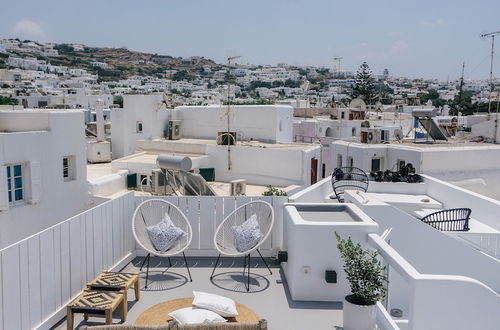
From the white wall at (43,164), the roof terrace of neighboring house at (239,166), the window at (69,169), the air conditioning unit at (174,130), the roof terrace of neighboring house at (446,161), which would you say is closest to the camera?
the white wall at (43,164)

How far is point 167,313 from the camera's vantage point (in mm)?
5379

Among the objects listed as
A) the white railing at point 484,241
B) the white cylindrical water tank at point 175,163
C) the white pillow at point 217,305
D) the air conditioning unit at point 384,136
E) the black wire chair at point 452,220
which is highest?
the air conditioning unit at point 384,136

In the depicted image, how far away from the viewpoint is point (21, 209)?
1216 cm

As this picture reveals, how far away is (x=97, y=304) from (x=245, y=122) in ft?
59.3

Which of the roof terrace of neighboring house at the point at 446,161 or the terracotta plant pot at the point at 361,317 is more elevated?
the roof terrace of neighboring house at the point at 446,161

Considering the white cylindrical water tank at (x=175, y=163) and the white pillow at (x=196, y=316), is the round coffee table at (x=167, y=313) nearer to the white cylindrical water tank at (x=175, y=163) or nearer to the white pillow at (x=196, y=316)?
the white pillow at (x=196, y=316)

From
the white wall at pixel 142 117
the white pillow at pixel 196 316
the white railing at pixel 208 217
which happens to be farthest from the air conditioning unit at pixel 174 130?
the white pillow at pixel 196 316

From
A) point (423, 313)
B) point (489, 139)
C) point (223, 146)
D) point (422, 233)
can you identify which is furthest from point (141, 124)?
point (423, 313)

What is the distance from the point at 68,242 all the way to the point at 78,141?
9.22 meters

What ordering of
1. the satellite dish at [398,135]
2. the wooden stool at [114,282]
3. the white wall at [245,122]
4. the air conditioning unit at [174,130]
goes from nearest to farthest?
the wooden stool at [114,282], the satellite dish at [398,135], the white wall at [245,122], the air conditioning unit at [174,130]

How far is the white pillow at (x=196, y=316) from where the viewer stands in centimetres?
459

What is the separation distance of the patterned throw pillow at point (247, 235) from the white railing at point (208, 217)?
0.63m

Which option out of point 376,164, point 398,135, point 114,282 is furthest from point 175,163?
point 398,135

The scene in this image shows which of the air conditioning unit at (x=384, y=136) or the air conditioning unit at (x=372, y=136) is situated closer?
the air conditioning unit at (x=372, y=136)
